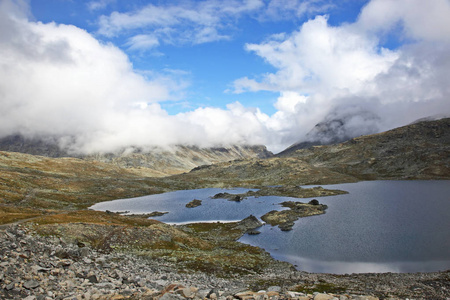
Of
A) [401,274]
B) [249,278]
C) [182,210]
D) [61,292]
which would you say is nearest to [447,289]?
[401,274]

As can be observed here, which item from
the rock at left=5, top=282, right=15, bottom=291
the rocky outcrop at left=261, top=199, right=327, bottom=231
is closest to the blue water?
the rocky outcrop at left=261, top=199, right=327, bottom=231

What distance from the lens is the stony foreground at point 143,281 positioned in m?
21.5

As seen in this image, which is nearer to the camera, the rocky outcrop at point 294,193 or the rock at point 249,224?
the rock at point 249,224

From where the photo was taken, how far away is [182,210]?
143625mm

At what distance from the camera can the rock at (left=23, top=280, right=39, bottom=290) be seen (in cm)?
2109

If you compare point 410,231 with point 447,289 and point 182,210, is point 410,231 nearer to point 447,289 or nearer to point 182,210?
point 447,289

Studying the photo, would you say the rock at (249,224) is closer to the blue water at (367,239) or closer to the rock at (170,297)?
the blue water at (367,239)

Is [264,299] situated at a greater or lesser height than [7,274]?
lesser

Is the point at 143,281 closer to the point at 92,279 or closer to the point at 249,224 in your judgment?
the point at 92,279

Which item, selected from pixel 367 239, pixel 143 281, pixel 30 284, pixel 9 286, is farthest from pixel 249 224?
pixel 9 286

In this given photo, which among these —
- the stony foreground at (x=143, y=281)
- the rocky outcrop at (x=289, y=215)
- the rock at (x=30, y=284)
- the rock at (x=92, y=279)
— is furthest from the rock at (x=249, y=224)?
the rock at (x=30, y=284)

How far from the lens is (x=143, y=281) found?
100.0 feet

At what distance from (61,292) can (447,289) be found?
49.3 m

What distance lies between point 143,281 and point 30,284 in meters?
11.8
